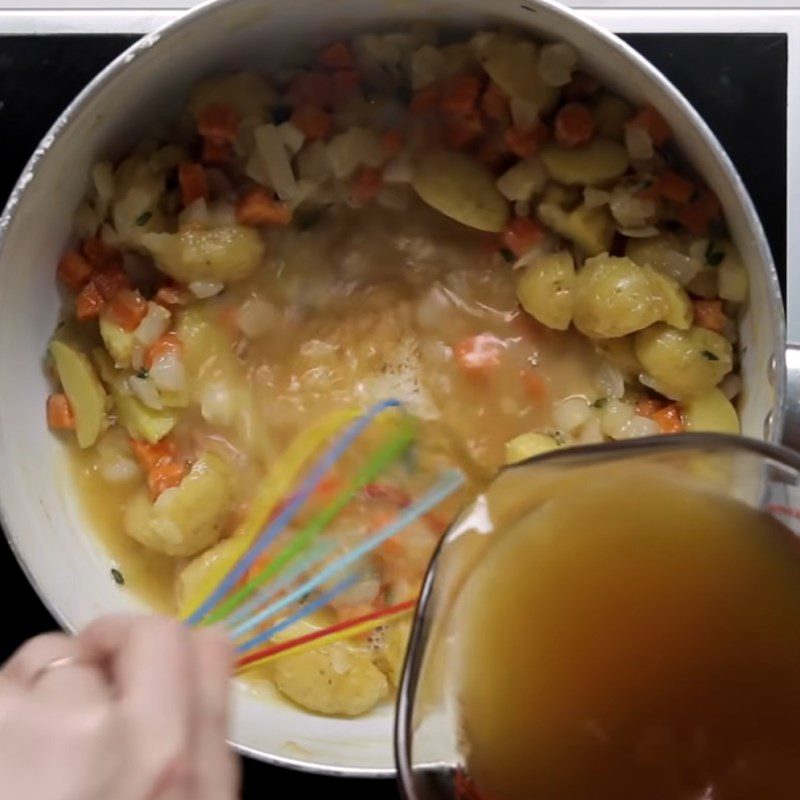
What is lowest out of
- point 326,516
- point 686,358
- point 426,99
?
point 326,516

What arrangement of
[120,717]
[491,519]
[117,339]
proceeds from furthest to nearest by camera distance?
[117,339] → [491,519] → [120,717]

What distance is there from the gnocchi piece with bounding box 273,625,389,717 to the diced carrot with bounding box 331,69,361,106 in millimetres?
478

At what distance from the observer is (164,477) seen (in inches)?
39.3

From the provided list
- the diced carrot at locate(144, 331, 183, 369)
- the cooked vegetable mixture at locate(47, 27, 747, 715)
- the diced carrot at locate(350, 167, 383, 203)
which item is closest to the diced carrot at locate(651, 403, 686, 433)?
the cooked vegetable mixture at locate(47, 27, 747, 715)

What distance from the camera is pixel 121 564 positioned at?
1027 mm

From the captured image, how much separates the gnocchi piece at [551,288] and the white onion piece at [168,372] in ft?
1.01

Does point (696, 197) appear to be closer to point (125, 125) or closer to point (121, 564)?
point (125, 125)

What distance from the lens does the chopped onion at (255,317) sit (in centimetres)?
103

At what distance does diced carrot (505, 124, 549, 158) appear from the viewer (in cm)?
97

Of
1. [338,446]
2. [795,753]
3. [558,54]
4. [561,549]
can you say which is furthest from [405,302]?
[795,753]

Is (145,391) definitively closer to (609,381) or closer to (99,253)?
(99,253)

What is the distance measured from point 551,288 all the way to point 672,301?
0.10 meters

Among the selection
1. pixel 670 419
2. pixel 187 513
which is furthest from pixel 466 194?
pixel 187 513

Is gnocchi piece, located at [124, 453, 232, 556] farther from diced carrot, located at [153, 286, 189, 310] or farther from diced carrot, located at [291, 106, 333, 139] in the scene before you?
diced carrot, located at [291, 106, 333, 139]
